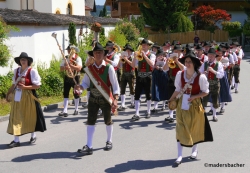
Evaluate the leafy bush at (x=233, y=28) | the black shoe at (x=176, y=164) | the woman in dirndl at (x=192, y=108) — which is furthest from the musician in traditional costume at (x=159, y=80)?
the leafy bush at (x=233, y=28)

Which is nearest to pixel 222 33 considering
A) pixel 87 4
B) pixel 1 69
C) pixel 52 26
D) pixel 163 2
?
pixel 163 2

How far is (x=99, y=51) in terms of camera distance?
7918mm

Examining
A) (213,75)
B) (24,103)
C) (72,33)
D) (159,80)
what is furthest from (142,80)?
(72,33)

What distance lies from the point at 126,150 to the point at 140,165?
0.99 meters

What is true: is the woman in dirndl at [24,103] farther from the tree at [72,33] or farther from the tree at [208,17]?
the tree at [208,17]

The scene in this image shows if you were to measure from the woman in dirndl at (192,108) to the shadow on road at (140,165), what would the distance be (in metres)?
0.28

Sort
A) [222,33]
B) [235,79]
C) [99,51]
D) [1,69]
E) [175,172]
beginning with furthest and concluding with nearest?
[222,33], [235,79], [1,69], [99,51], [175,172]

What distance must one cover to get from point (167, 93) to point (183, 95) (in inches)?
186

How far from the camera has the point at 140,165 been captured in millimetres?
7402

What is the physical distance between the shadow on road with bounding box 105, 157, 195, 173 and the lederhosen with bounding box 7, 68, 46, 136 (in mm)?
2057

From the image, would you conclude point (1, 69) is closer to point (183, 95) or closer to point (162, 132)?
point (162, 132)

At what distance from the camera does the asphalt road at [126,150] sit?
7281 mm

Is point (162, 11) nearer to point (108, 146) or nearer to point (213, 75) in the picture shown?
point (213, 75)

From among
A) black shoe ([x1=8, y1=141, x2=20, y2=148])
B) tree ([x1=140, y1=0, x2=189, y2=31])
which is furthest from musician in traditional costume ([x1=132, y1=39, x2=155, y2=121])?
tree ([x1=140, y1=0, x2=189, y2=31])
